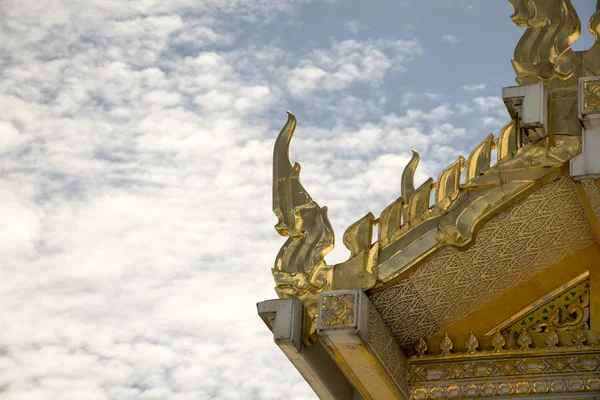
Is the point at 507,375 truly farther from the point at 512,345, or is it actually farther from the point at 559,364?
the point at 559,364

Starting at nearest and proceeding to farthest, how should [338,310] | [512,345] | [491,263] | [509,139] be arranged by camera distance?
1. [338,310]
2. [509,139]
3. [491,263]
4. [512,345]

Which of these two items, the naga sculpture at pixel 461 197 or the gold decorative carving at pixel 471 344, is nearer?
the naga sculpture at pixel 461 197

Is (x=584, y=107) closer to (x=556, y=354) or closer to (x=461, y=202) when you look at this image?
(x=461, y=202)

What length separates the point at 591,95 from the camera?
6.73 metres

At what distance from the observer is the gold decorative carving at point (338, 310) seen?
272 inches

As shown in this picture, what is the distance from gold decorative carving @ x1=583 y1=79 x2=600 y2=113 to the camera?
6699 mm

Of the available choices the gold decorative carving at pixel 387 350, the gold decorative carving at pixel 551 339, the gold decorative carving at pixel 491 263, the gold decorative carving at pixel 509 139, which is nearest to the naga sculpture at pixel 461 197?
the gold decorative carving at pixel 509 139

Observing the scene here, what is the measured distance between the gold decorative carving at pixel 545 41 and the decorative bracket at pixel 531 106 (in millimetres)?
274

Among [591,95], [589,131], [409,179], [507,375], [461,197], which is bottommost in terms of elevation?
[507,375]

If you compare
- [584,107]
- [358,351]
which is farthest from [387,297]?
[584,107]

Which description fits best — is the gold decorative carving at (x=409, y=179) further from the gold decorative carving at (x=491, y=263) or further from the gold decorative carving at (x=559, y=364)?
the gold decorative carving at (x=559, y=364)

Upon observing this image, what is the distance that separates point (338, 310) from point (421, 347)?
3.49 feet

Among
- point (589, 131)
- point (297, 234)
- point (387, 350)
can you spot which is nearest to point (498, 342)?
point (387, 350)

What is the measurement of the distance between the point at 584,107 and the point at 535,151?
381mm
